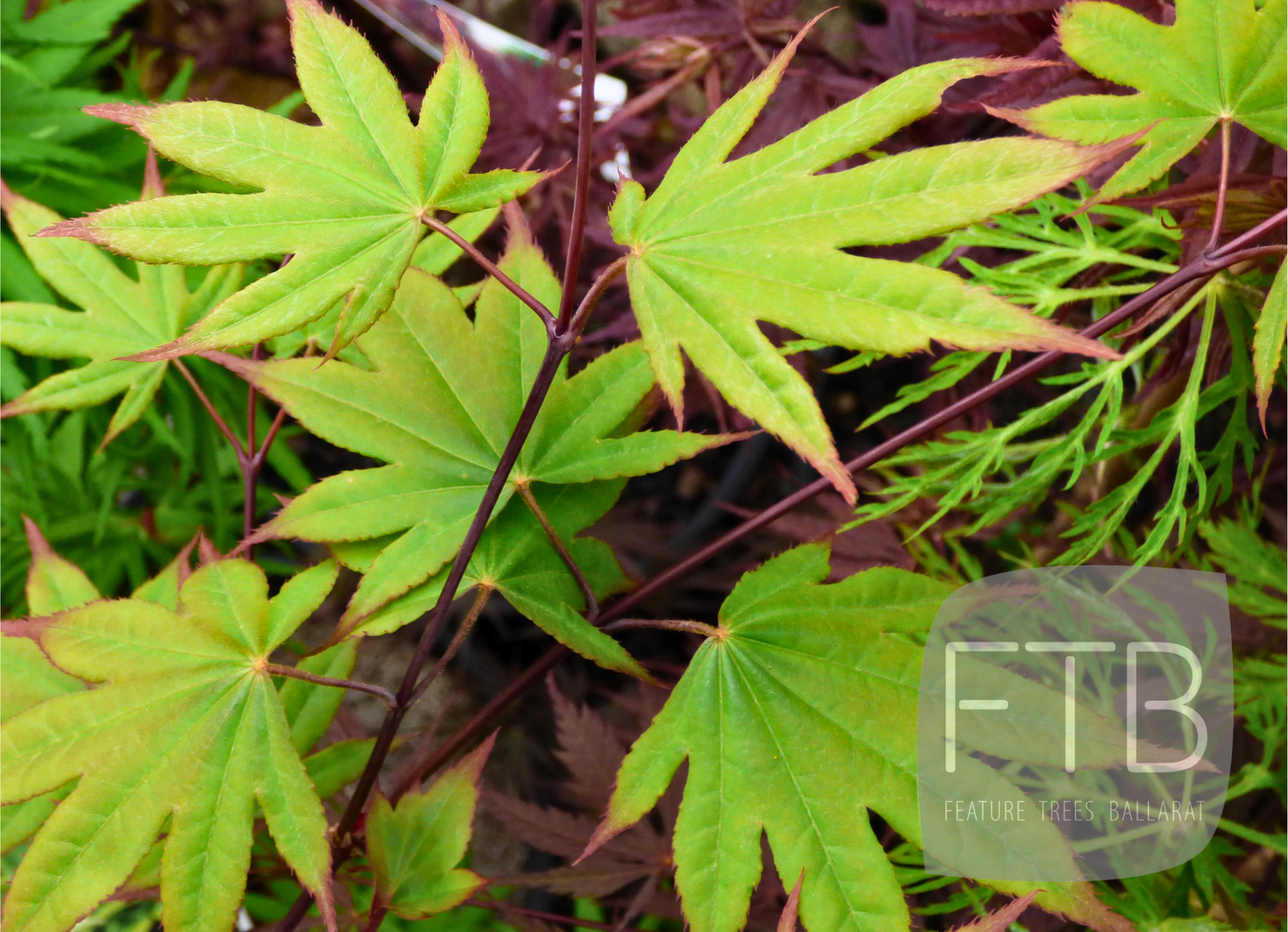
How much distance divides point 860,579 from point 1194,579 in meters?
0.49

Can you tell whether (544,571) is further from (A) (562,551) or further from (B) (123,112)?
(B) (123,112)

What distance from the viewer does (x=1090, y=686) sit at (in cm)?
93

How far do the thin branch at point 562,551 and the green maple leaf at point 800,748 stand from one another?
84 mm

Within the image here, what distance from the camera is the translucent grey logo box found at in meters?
0.50

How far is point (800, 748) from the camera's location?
53cm

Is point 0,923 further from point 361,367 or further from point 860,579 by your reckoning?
point 860,579

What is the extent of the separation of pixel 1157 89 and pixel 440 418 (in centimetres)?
49

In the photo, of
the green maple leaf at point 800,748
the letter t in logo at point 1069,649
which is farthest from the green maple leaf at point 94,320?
the letter t in logo at point 1069,649

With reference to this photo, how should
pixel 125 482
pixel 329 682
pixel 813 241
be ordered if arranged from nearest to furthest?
pixel 813 241 → pixel 329 682 → pixel 125 482

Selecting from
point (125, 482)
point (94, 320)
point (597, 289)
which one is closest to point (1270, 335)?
point (597, 289)

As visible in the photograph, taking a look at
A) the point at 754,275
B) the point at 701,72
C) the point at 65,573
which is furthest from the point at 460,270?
the point at 754,275

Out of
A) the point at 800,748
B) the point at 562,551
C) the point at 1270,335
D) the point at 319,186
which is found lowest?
the point at 800,748

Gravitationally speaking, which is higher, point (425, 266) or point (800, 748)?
point (425, 266)

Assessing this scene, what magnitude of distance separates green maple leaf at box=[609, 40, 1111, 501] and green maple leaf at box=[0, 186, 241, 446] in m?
0.43
